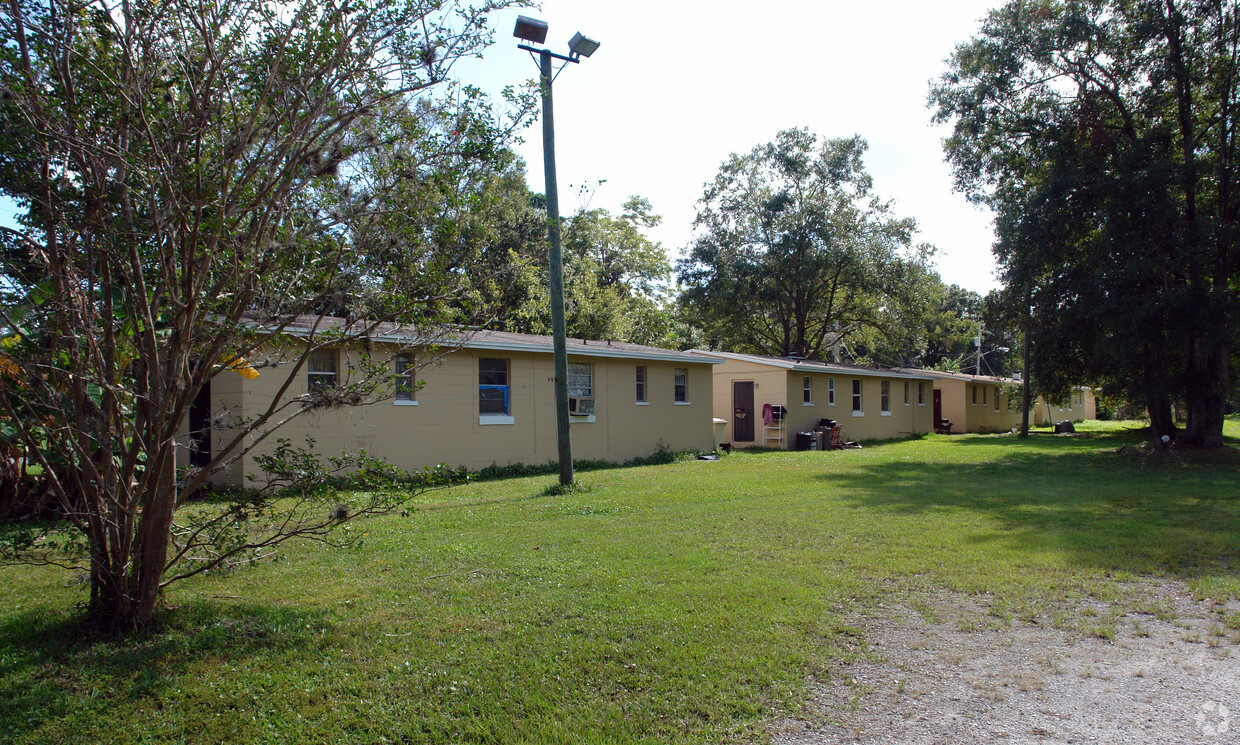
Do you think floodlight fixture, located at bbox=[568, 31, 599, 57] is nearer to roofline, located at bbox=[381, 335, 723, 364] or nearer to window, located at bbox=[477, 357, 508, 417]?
roofline, located at bbox=[381, 335, 723, 364]

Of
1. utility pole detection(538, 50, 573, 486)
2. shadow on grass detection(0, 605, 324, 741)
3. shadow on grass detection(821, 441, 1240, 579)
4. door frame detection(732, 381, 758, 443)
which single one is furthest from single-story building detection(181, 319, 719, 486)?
shadow on grass detection(821, 441, 1240, 579)

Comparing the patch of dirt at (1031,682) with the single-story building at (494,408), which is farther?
the single-story building at (494,408)

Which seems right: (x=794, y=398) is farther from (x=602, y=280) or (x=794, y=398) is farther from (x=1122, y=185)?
(x=602, y=280)

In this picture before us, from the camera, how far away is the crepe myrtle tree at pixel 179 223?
14.1ft

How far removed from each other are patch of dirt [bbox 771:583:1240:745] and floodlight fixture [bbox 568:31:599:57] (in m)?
9.28

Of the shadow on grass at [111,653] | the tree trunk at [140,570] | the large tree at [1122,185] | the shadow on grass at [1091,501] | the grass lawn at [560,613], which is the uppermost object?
the large tree at [1122,185]

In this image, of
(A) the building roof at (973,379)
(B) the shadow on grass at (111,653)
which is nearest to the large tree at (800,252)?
(A) the building roof at (973,379)

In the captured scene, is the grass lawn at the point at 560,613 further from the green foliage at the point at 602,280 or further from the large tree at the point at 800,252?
the large tree at the point at 800,252

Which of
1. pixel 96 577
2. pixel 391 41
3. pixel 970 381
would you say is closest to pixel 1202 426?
pixel 970 381

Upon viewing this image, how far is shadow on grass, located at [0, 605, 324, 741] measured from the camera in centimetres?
370

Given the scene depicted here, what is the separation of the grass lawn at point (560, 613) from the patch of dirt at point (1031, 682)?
0.62 ft

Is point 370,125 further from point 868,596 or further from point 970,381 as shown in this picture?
point 970,381

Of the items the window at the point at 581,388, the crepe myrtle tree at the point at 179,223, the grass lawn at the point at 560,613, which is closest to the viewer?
the grass lawn at the point at 560,613

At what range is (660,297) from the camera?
4347 centimetres
